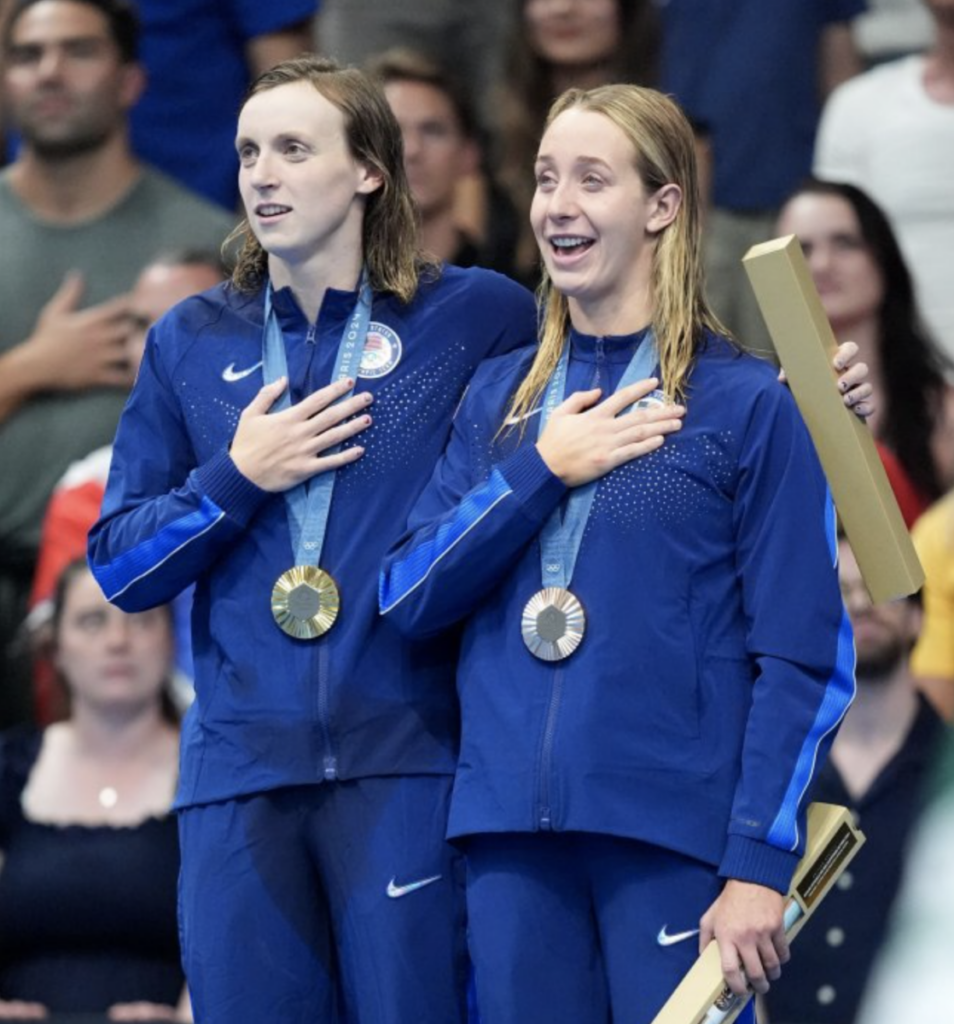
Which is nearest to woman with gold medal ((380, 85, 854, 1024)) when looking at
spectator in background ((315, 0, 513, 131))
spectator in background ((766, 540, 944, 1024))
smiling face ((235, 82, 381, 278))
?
smiling face ((235, 82, 381, 278))

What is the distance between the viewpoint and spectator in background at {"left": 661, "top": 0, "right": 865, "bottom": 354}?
6.74 metres

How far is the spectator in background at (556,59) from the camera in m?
6.62

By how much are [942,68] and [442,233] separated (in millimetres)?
1376

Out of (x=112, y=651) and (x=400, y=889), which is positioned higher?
(x=400, y=889)

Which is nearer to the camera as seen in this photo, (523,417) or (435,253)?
(523,417)

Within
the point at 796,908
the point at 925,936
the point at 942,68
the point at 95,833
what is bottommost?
the point at 925,936

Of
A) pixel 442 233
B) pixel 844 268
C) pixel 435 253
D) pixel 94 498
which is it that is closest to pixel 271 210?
pixel 435 253

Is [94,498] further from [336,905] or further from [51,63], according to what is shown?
[336,905]

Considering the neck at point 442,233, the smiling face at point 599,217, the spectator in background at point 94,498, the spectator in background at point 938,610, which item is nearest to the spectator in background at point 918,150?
the spectator in background at point 938,610

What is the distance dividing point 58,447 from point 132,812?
1.19 m

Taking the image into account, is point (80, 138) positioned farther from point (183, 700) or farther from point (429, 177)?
point (183, 700)

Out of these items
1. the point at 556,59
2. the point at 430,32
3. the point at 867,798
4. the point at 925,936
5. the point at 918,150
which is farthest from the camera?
the point at 430,32

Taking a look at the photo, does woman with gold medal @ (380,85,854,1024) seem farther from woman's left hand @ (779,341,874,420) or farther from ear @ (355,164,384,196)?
ear @ (355,164,384,196)

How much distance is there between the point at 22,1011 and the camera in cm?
555
